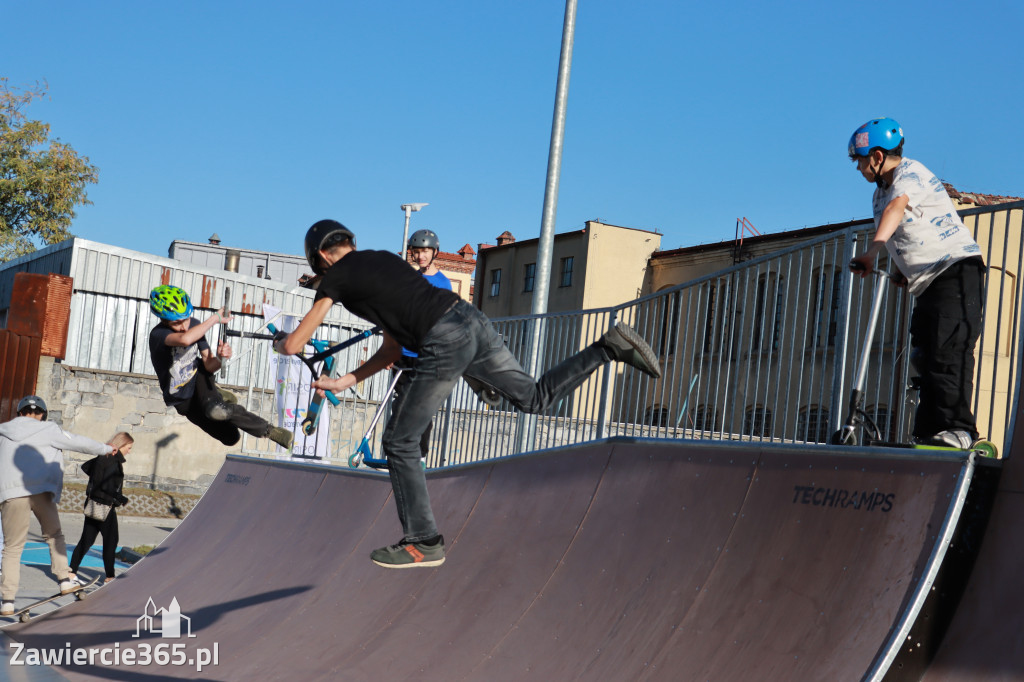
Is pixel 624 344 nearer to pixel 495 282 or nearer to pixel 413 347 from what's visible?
pixel 413 347

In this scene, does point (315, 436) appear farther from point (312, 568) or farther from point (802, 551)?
point (802, 551)

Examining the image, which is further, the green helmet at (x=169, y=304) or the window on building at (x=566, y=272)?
the window on building at (x=566, y=272)

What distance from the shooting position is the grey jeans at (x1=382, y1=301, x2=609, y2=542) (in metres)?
4.83

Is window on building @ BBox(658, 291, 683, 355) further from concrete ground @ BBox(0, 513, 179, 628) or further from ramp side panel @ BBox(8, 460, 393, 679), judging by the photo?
concrete ground @ BBox(0, 513, 179, 628)

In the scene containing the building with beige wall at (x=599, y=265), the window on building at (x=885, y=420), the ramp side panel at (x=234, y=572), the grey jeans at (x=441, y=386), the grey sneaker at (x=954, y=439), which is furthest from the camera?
the building with beige wall at (x=599, y=265)

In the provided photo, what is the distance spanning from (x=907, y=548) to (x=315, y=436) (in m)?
10.3

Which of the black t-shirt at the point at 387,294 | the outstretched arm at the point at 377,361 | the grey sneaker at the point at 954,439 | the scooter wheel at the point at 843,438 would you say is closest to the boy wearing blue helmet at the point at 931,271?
the grey sneaker at the point at 954,439

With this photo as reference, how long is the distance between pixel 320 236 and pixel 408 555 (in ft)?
5.66

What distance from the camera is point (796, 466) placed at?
508cm

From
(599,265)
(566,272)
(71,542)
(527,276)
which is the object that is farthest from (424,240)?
(527,276)

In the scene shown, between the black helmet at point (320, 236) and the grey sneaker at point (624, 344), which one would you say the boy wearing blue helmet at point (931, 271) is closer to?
the grey sneaker at point (624, 344)

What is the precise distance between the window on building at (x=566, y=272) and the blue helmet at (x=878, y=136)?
119 ft

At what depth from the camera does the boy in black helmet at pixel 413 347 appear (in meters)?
4.75

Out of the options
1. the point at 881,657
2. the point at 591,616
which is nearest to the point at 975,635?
the point at 881,657
